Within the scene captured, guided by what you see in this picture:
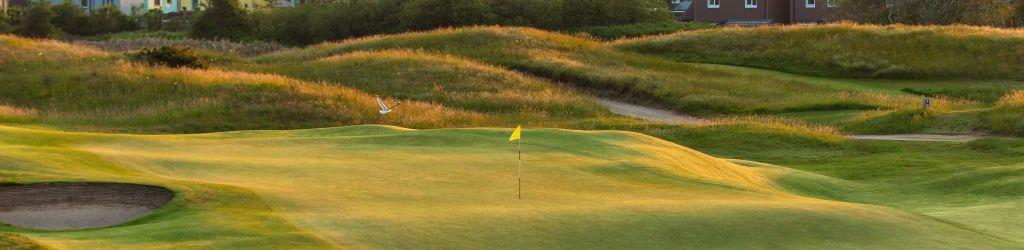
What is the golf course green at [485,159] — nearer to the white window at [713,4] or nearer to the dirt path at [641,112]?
the dirt path at [641,112]

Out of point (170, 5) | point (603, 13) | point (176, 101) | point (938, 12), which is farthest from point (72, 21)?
point (176, 101)

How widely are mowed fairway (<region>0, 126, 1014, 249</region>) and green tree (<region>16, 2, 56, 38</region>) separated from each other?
65264mm

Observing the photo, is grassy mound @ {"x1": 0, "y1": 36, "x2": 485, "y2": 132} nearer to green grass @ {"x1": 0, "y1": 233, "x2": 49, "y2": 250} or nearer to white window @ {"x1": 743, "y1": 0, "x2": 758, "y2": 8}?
green grass @ {"x1": 0, "y1": 233, "x2": 49, "y2": 250}

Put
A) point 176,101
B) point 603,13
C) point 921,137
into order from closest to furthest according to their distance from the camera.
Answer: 1. point 921,137
2. point 176,101
3. point 603,13

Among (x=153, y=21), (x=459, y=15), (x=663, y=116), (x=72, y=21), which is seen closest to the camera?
(x=663, y=116)

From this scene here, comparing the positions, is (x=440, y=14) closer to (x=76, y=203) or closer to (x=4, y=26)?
(x=4, y=26)

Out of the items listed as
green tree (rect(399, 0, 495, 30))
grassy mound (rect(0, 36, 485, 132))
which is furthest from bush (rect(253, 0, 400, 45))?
grassy mound (rect(0, 36, 485, 132))

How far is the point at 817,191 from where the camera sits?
61.5 ft

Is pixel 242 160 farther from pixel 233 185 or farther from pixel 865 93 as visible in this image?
pixel 865 93

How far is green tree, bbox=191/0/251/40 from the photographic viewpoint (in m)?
77.5

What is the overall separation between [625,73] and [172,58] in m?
16.7

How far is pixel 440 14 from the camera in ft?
229

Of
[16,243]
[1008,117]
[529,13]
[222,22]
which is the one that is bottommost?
[1008,117]

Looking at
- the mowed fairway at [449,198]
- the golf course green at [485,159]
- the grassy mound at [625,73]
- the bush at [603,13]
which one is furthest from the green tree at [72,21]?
the mowed fairway at [449,198]
